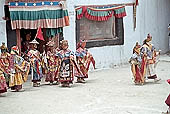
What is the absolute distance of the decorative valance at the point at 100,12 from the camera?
586 inches

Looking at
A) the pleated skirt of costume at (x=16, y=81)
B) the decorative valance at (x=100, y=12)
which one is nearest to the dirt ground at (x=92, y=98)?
the pleated skirt of costume at (x=16, y=81)

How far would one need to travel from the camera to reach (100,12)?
15555 millimetres

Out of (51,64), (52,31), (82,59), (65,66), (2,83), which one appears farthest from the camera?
(52,31)

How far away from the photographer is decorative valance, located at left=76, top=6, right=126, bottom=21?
48.9ft

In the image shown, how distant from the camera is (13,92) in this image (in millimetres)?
11414

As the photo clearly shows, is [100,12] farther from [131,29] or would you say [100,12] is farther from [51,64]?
[51,64]

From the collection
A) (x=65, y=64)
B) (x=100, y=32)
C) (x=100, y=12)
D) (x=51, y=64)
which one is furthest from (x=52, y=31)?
(x=100, y=32)

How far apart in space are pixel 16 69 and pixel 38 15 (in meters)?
2.82

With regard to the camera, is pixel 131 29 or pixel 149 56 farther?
pixel 131 29

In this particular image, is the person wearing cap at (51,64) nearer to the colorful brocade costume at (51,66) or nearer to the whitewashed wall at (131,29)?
the colorful brocade costume at (51,66)

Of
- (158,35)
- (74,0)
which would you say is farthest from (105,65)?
(158,35)

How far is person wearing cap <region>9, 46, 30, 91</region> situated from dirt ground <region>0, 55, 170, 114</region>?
28 centimetres

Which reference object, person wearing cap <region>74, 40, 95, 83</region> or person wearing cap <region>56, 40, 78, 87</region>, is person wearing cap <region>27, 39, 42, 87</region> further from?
person wearing cap <region>74, 40, 95, 83</region>

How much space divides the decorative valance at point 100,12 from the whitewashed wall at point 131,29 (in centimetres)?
22
